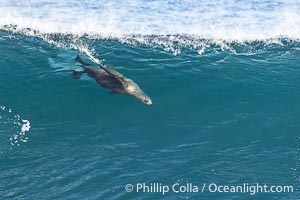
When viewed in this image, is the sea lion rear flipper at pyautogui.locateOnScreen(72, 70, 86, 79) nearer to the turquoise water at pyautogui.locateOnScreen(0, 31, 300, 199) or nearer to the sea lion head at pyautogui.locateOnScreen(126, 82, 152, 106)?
the turquoise water at pyautogui.locateOnScreen(0, 31, 300, 199)

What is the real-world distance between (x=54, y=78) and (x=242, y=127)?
5905 mm

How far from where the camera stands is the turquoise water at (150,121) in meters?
11.9

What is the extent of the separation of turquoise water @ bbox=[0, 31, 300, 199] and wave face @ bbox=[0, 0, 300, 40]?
1.10m

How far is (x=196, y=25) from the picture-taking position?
69.2 feet

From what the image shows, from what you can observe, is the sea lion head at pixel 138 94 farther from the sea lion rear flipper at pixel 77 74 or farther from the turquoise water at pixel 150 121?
the sea lion rear flipper at pixel 77 74

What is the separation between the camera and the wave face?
795 inches

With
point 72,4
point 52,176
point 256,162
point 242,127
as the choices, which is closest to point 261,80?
point 242,127

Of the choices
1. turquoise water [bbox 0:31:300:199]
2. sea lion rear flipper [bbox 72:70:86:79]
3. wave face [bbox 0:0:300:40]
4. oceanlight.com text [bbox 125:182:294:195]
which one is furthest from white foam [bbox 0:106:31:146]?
wave face [bbox 0:0:300:40]

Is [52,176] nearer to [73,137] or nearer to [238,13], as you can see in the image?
[73,137]

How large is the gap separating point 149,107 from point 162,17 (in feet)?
25.6

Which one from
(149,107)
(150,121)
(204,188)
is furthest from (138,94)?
(204,188)

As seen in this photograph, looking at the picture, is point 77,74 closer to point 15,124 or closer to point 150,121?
point 15,124

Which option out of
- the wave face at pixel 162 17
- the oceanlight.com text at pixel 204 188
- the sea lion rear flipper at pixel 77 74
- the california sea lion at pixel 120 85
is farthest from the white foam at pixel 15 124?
the wave face at pixel 162 17

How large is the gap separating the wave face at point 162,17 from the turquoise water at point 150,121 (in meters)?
1.10
